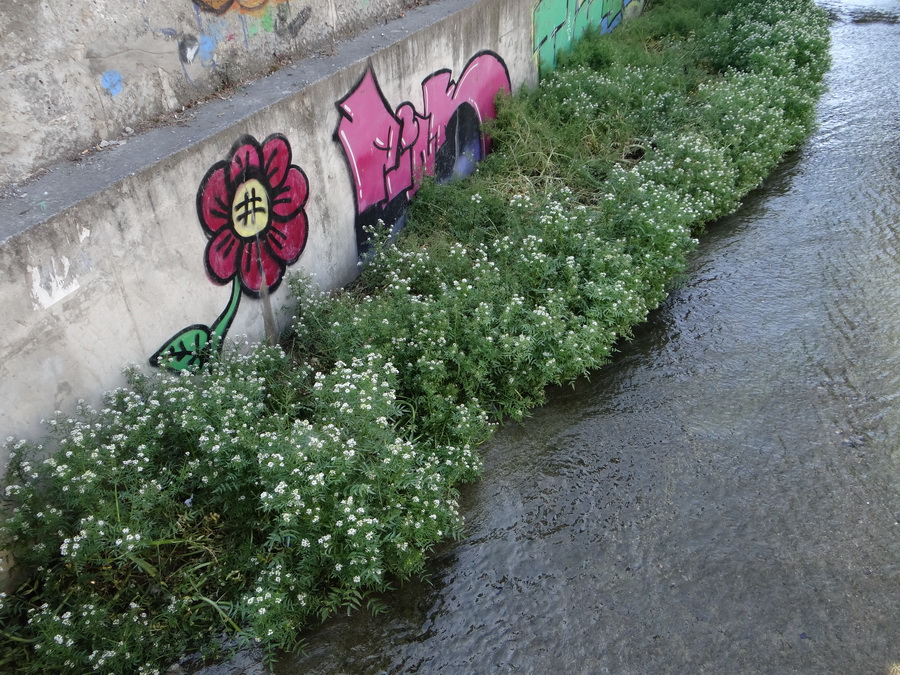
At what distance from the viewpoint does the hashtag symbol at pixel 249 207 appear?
4.47m

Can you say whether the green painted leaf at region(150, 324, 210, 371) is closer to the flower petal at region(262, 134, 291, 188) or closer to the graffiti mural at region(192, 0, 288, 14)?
the flower petal at region(262, 134, 291, 188)

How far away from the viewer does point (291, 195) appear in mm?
4836

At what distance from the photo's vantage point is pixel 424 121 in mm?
6250

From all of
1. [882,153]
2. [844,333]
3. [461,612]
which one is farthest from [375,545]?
[882,153]

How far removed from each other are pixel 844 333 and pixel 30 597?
5.59 meters

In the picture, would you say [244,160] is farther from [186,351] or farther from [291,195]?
[186,351]

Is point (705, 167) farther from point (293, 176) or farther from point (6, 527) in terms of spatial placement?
point (6, 527)

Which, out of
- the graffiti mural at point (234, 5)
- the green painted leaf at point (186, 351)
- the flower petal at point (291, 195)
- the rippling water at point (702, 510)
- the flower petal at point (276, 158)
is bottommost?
the rippling water at point (702, 510)

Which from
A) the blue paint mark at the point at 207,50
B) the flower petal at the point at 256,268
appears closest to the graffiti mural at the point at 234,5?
the blue paint mark at the point at 207,50

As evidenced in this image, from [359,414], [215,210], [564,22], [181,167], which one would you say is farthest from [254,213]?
[564,22]

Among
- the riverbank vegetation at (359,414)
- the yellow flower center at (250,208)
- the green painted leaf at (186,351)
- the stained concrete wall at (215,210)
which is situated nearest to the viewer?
the riverbank vegetation at (359,414)

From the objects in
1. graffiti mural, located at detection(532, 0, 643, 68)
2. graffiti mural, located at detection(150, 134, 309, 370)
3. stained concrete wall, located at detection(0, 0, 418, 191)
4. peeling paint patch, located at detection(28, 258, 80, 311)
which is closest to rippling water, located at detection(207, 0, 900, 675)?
graffiti mural, located at detection(150, 134, 309, 370)

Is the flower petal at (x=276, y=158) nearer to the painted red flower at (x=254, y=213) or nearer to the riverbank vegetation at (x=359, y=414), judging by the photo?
the painted red flower at (x=254, y=213)

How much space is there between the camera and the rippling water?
3.40m
